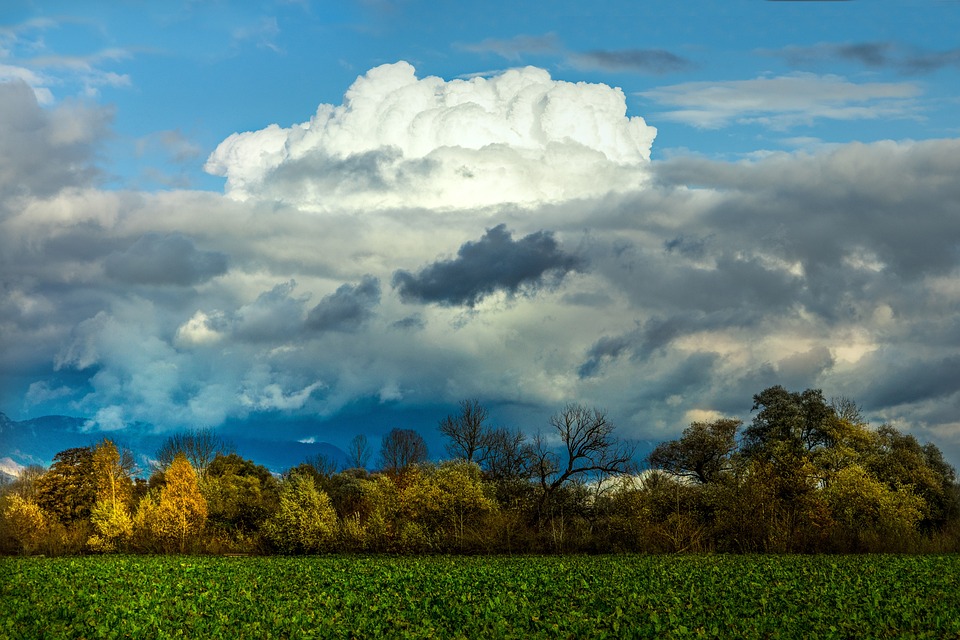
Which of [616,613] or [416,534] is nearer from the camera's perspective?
[616,613]

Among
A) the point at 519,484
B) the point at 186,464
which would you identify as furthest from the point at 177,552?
the point at 519,484

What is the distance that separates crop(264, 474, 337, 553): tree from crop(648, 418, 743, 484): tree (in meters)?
47.0

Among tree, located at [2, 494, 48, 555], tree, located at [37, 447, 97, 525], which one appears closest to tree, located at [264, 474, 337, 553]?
tree, located at [2, 494, 48, 555]

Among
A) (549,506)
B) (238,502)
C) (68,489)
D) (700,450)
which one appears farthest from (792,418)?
(68,489)

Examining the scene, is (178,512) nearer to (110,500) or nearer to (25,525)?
(110,500)

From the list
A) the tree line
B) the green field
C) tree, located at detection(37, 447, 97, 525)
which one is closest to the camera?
the green field

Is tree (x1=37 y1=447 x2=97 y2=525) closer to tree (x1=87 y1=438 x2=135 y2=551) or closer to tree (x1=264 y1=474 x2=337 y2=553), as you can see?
tree (x1=87 y1=438 x2=135 y2=551)

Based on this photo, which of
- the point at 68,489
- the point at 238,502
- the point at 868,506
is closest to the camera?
the point at 868,506

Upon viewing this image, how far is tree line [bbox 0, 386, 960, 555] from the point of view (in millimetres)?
70500

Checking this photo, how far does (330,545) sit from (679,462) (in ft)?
168

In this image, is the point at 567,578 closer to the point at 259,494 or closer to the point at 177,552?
the point at 177,552

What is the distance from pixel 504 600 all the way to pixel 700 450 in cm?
8024

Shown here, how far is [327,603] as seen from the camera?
38969mm

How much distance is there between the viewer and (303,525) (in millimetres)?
78438
